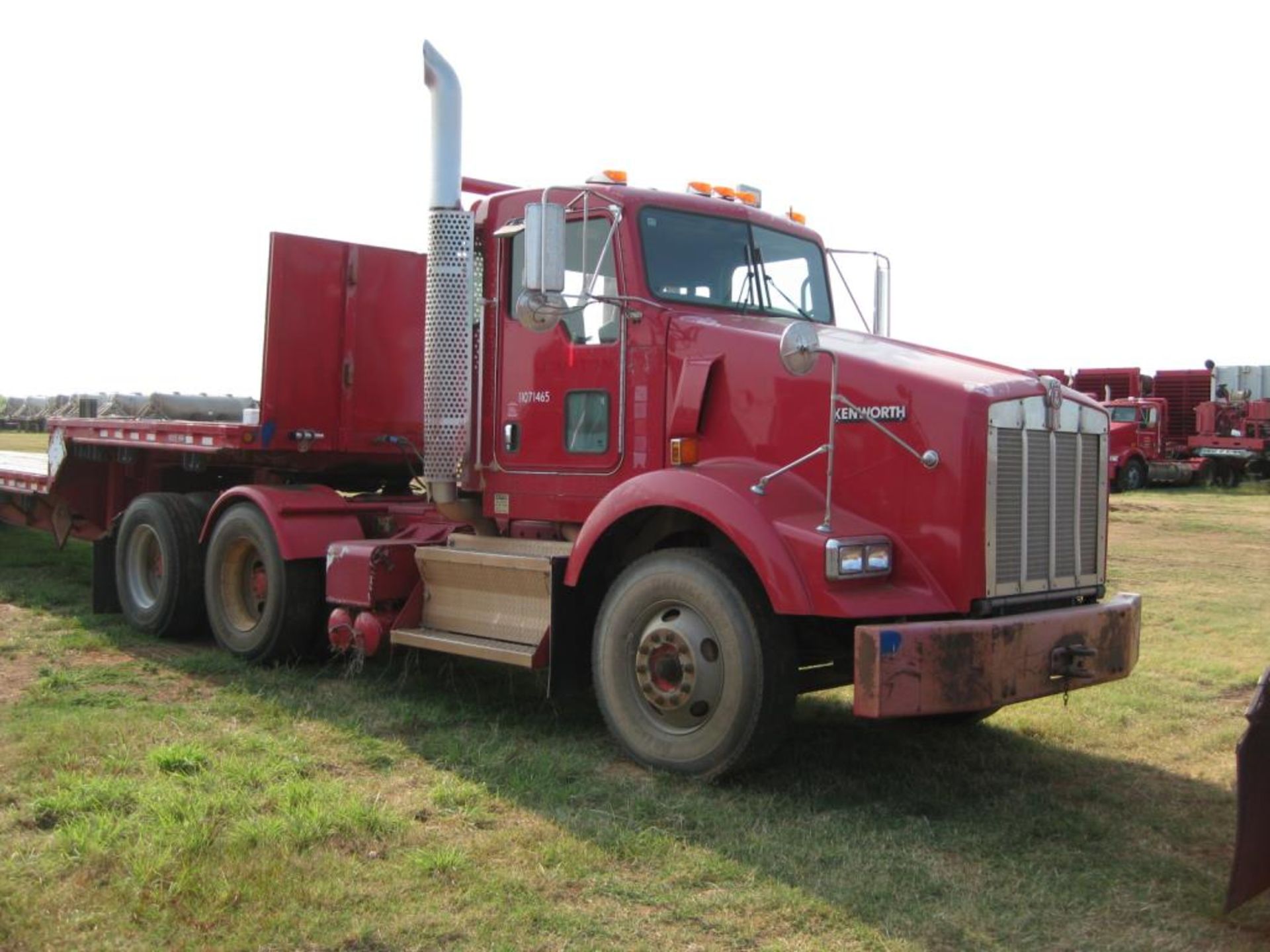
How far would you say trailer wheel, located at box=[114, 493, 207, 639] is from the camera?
8.52 metres

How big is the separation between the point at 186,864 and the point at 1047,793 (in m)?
3.52

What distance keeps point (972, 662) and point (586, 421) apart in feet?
7.89

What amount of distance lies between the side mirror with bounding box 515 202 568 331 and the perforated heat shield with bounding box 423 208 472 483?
52.2 inches

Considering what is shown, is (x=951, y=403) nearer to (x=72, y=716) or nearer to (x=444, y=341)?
(x=444, y=341)

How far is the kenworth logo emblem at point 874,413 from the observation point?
16.9 ft

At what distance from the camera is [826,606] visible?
4.86 meters

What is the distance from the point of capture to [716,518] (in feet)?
17.0

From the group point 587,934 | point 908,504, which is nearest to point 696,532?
point 908,504

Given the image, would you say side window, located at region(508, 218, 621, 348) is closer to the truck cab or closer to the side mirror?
the side mirror

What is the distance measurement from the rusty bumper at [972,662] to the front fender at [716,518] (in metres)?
0.36

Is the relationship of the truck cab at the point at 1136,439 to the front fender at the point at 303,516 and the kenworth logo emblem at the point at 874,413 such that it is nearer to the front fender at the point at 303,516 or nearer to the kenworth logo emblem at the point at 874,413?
the front fender at the point at 303,516

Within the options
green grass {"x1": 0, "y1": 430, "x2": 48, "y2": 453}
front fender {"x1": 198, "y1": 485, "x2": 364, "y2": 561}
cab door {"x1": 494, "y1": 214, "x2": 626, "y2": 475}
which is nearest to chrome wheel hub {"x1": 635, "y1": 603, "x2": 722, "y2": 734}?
cab door {"x1": 494, "y1": 214, "x2": 626, "y2": 475}

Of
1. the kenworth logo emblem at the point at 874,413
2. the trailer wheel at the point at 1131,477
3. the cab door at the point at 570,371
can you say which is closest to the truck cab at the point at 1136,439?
the trailer wheel at the point at 1131,477

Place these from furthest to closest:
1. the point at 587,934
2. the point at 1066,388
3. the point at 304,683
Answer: the point at 304,683
the point at 1066,388
the point at 587,934
